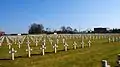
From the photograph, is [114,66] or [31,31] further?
[31,31]

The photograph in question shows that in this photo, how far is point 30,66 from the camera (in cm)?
1928

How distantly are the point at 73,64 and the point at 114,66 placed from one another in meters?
3.06

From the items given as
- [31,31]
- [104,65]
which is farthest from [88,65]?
[31,31]

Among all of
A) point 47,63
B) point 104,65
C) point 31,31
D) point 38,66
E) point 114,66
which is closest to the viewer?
point 104,65

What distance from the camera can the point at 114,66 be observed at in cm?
1795

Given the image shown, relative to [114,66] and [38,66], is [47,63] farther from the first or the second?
[114,66]

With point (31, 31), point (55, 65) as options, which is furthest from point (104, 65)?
point (31, 31)

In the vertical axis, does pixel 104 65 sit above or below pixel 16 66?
above

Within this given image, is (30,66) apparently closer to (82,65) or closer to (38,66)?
(38,66)

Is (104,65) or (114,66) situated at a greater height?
(104,65)

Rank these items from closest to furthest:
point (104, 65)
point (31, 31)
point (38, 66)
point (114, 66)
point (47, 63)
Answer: point (104, 65), point (114, 66), point (38, 66), point (47, 63), point (31, 31)

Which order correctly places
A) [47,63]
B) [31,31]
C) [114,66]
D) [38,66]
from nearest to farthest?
1. [114,66]
2. [38,66]
3. [47,63]
4. [31,31]

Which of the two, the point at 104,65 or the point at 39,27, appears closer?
the point at 104,65

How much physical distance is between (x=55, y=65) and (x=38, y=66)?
1.16 meters
